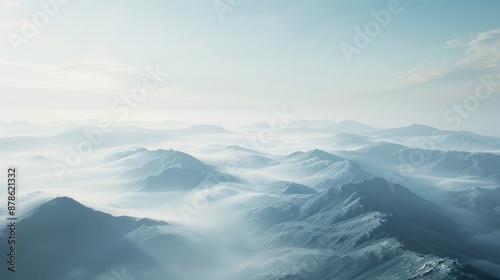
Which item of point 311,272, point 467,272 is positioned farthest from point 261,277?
point 467,272

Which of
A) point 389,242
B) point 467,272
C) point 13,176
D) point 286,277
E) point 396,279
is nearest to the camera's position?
point 13,176

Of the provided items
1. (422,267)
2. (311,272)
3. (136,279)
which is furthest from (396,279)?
(136,279)

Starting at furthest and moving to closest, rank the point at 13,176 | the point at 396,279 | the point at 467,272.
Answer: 1. the point at 396,279
2. the point at 467,272
3. the point at 13,176

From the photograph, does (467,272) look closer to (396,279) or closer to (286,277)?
(396,279)

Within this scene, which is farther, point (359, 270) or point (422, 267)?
point (359, 270)

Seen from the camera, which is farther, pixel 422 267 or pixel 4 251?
pixel 4 251

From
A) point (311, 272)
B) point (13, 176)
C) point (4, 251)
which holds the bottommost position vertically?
point (311, 272)

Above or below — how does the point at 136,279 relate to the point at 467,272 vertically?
below

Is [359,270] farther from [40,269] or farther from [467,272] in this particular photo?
[40,269]

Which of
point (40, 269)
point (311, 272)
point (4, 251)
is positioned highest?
point (4, 251)
